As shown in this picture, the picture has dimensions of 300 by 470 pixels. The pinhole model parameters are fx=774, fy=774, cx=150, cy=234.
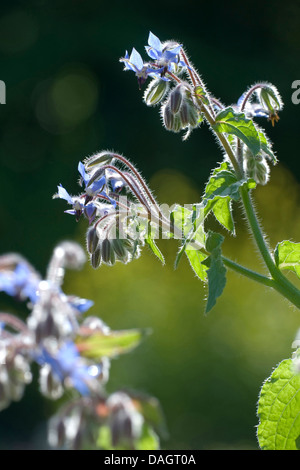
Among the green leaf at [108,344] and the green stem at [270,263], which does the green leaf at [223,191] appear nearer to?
the green stem at [270,263]

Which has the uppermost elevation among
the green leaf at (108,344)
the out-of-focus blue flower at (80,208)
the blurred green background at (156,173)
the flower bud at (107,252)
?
the blurred green background at (156,173)

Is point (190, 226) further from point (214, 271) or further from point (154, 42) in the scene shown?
point (154, 42)

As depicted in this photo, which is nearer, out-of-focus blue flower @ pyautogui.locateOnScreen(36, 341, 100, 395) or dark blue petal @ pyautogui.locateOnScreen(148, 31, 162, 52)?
out-of-focus blue flower @ pyautogui.locateOnScreen(36, 341, 100, 395)

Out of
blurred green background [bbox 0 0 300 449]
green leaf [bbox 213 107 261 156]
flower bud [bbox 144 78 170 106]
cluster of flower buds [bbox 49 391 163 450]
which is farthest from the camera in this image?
blurred green background [bbox 0 0 300 449]

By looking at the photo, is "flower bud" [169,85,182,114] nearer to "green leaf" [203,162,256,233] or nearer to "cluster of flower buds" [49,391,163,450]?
"green leaf" [203,162,256,233]

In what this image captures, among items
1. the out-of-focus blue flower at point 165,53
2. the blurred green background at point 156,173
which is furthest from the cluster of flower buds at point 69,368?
the blurred green background at point 156,173

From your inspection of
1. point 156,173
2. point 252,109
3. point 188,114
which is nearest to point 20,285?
point 188,114

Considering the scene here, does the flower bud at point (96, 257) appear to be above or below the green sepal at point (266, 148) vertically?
below

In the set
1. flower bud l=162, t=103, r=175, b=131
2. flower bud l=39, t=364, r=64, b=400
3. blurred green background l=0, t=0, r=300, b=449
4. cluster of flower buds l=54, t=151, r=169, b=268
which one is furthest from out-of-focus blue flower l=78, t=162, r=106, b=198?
blurred green background l=0, t=0, r=300, b=449
